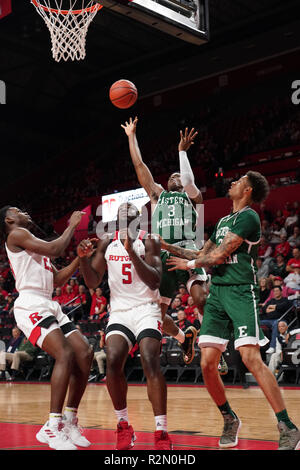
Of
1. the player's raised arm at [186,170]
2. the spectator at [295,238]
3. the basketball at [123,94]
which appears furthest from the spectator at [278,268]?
the basketball at [123,94]

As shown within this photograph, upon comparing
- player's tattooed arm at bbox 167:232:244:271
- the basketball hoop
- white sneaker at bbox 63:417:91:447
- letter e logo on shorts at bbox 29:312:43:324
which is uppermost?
the basketball hoop

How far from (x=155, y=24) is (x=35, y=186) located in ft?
Answer: 68.3

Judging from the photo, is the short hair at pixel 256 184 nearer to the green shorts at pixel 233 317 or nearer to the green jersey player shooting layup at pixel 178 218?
the green shorts at pixel 233 317

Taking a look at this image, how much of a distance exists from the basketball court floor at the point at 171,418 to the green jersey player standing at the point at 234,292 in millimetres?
524

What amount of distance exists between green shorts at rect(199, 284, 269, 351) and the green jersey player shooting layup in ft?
3.85

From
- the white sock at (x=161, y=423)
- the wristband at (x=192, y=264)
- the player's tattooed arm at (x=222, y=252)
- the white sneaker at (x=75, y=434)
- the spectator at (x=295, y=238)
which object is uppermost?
the spectator at (x=295, y=238)

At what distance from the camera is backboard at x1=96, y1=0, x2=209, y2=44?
21.7 feet

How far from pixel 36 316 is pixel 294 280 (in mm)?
7649

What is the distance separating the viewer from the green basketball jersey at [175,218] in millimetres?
5992

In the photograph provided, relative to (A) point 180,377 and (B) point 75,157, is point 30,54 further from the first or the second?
(A) point 180,377

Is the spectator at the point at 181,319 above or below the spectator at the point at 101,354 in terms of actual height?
above

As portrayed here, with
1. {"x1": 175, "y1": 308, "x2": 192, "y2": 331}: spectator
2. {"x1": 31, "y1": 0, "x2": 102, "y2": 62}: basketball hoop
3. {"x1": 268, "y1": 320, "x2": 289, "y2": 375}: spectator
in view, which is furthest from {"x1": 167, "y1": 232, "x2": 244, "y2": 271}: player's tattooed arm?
{"x1": 175, "y1": 308, "x2": 192, "y2": 331}: spectator

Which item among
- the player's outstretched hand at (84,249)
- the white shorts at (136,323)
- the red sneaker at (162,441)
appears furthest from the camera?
the player's outstretched hand at (84,249)

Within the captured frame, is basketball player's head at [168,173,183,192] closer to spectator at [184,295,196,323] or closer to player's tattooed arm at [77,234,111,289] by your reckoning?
player's tattooed arm at [77,234,111,289]
